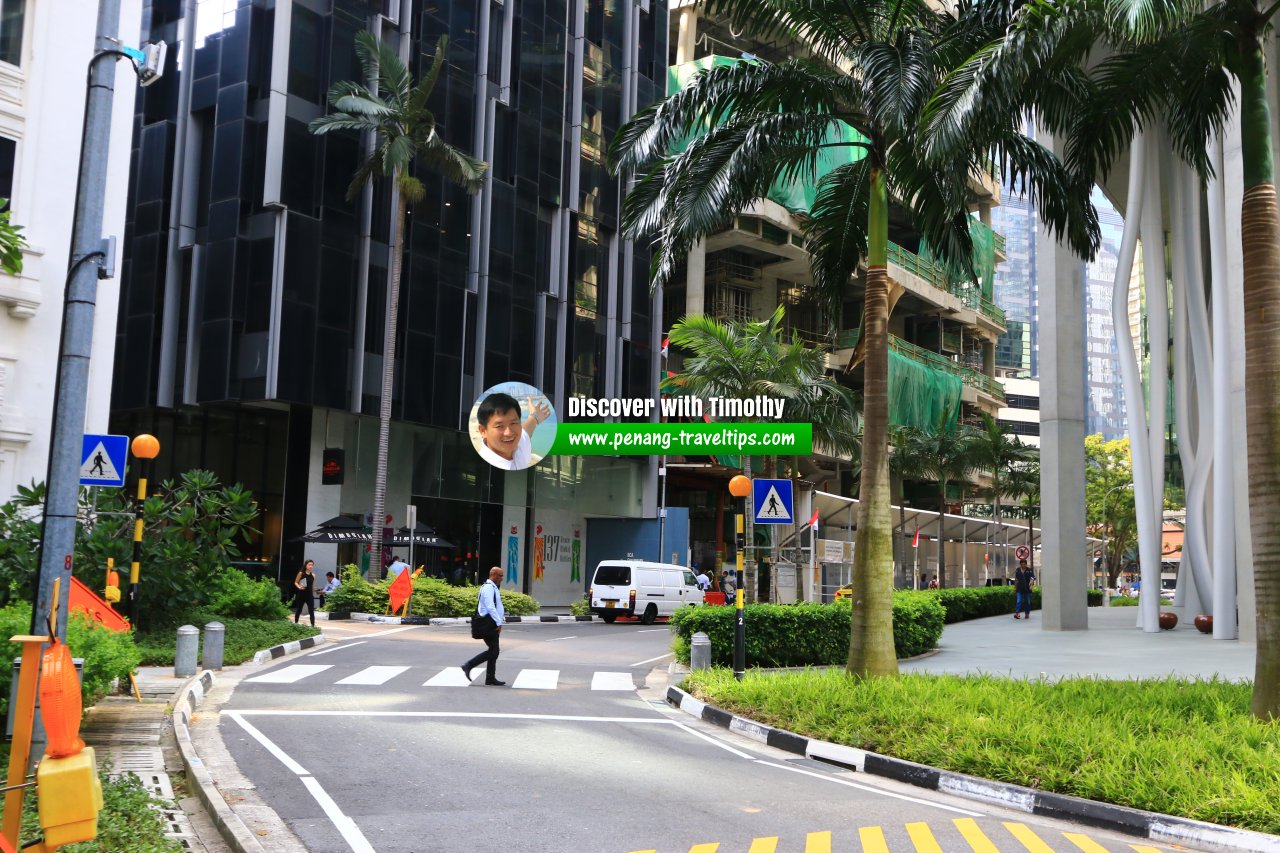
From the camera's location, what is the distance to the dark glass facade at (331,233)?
109 feet

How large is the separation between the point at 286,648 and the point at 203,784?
12.1 metres

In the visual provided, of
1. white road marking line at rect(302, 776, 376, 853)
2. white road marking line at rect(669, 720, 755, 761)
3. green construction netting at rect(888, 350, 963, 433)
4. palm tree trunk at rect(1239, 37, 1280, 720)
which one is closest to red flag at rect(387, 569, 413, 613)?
white road marking line at rect(669, 720, 755, 761)

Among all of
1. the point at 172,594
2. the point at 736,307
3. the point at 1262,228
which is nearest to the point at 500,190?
the point at 736,307

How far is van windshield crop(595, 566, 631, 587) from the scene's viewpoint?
109 feet

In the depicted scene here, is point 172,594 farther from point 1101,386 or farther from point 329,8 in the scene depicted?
point 1101,386

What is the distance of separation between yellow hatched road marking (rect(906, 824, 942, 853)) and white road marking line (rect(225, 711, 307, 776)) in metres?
4.66

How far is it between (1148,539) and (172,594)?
69.7 feet

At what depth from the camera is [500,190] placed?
3984 centimetres

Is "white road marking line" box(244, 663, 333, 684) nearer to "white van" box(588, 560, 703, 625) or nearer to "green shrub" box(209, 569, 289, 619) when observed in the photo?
"green shrub" box(209, 569, 289, 619)

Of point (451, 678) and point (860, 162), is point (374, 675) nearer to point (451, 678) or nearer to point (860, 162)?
point (451, 678)

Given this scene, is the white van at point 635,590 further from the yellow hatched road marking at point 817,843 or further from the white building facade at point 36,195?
the yellow hatched road marking at point 817,843

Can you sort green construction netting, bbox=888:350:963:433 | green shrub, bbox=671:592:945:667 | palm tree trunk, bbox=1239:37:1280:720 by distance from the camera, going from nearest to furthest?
palm tree trunk, bbox=1239:37:1280:720
green shrub, bbox=671:592:945:667
green construction netting, bbox=888:350:963:433

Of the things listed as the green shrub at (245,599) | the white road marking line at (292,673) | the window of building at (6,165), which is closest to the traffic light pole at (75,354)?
the white road marking line at (292,673)

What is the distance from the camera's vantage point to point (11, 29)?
906 inches
